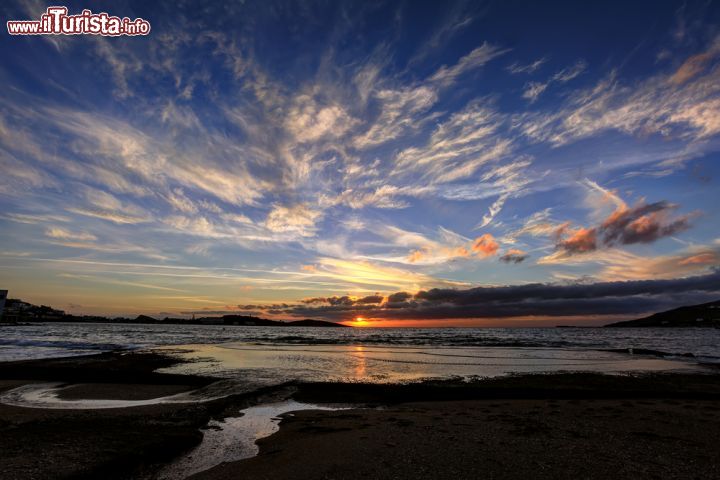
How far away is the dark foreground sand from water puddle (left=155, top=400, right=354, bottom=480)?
42 centimetres

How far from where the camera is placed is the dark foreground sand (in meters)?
8.91

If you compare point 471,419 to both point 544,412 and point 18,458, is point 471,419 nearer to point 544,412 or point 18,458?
point 544,412

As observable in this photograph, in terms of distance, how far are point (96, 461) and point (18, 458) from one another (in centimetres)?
172

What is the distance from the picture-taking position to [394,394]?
19531 millimetres

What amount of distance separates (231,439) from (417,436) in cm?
552

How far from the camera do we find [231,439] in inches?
465

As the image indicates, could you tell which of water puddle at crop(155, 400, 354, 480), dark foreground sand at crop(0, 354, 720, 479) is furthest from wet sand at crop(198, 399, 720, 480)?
water puddle at crop(155, 400, 354, 480)

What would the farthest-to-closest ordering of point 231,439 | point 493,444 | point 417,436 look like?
point 231,439 → point 417,436 → point 493,444

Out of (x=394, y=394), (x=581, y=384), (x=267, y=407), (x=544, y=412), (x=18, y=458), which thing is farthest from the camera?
(x=581, y=384)

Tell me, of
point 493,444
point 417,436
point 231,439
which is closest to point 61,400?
point 231,439

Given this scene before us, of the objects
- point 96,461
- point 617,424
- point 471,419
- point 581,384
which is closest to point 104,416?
point 96,461

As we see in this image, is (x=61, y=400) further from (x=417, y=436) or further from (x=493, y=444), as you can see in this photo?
(x=493, y=444)

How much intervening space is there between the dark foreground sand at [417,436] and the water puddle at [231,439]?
0.42 meters

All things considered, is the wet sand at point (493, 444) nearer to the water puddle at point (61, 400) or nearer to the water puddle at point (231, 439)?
the water puddle at point (231, 439)
